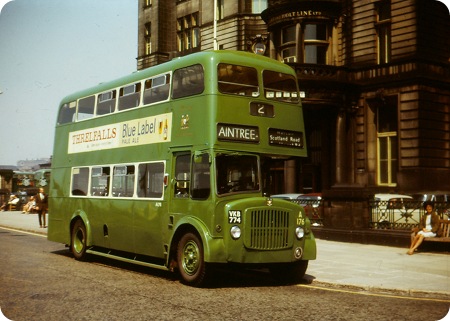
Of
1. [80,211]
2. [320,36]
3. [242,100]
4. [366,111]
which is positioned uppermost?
[320,36]

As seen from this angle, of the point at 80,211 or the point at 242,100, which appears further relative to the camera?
the point at 80,211

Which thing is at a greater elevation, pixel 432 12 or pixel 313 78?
pixel 432 12

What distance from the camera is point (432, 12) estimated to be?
26.9m

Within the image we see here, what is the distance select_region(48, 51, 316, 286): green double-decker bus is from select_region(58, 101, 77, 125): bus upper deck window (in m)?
2.33

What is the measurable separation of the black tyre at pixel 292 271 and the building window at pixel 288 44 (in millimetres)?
20616

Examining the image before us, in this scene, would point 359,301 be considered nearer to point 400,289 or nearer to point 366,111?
point 400,289

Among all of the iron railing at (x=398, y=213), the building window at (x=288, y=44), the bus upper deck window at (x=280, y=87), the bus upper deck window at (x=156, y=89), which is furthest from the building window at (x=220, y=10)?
the bus upper deck window at (x=280, y=87)

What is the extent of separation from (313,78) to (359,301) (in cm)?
2038

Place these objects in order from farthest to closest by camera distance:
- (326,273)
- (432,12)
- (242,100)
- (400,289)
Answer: (432,12), (326,273), (242,100), (400,289)

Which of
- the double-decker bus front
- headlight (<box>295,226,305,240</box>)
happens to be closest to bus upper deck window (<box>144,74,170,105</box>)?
the double-decker bus front

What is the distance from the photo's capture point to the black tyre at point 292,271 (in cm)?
1133

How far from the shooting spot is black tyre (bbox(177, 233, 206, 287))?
1030 cm

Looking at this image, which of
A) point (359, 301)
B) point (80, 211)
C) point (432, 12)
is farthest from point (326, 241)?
point (432, 12)

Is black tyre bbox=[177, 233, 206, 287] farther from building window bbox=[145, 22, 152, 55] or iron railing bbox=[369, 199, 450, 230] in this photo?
building window bbox=[145, 22, 152, 55]
